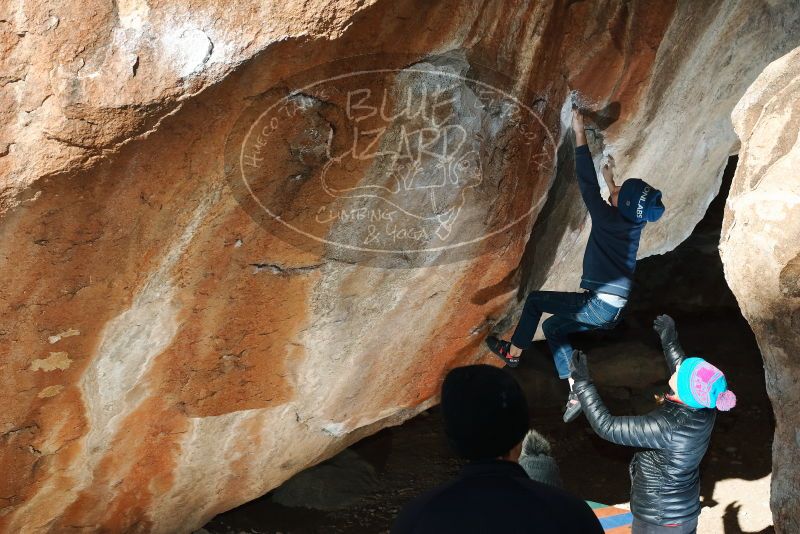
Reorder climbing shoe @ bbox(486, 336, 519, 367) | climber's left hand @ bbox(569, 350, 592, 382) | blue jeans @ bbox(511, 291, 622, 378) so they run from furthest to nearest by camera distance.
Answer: climbing shoe @ bbox(486, 336, 519, 367), blue jeans @ bbox(511, 291, 622, 378), climber's left hand @ bbox(569, 350, 592, 382)

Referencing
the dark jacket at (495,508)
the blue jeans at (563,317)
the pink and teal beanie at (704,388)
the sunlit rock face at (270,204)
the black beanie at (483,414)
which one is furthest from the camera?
the blue jeans at (563,317)

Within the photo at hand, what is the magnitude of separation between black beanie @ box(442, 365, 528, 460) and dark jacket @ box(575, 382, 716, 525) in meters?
1.38

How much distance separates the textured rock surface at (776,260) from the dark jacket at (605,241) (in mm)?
597

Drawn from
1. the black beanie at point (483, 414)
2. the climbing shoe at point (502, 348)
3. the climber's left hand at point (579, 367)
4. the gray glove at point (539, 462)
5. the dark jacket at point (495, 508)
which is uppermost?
the black beanie at point (483, 414)

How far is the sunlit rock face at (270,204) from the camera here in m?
2.48

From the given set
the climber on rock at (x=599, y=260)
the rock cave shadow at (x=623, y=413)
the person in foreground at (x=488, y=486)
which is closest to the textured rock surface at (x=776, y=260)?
the climber on rock at (x=599, y=260)

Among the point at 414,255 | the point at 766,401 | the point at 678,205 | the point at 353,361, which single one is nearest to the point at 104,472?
the point at 353,361

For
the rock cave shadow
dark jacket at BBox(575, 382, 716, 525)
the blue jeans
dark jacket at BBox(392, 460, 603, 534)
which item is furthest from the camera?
the rock cave shadow

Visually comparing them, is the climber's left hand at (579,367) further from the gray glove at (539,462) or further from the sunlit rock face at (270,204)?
the sunlit rock face at (270,204)

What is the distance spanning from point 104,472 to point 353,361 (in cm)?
134

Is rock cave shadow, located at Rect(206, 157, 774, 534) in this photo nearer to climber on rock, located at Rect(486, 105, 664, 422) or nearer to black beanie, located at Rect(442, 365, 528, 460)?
climber on rock, located at Rect(486, 105, 664, 422)

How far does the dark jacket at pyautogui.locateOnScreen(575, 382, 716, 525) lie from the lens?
287 centimetres

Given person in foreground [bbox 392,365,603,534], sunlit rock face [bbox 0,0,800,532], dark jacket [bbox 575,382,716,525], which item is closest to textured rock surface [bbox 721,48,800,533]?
dark jacket [bbox 575,382,716,525]

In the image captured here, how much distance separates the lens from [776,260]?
8.41 ft
